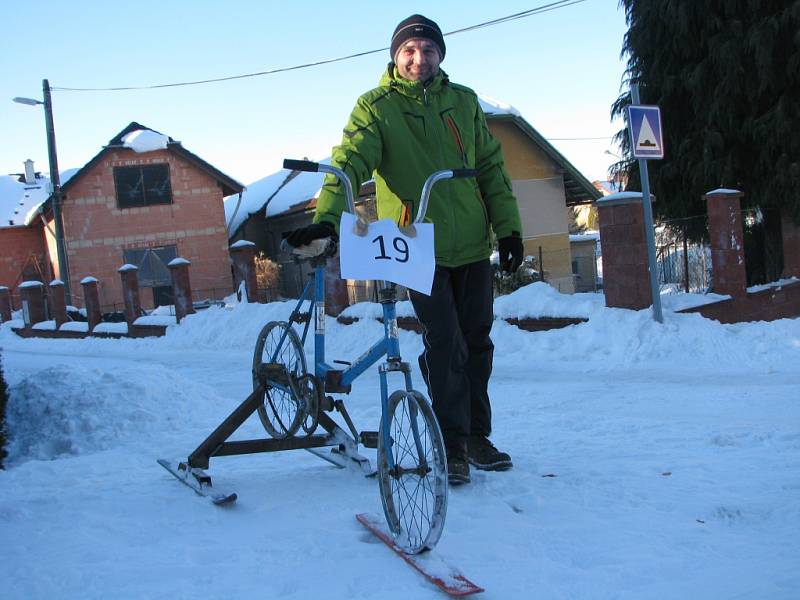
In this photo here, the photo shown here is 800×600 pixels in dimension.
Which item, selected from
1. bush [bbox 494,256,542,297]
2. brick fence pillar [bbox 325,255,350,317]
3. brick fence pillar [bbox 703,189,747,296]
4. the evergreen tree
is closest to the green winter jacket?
brick fence pillar [bbox 703,189,747,296]

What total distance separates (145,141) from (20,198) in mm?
9355

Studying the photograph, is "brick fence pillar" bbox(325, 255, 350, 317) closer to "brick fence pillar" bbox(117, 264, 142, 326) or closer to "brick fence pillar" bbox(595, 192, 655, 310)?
"brick fence pillar" bbox(595, 192, 655, 310)

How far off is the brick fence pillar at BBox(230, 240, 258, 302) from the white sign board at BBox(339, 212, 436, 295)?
1274 centimetres

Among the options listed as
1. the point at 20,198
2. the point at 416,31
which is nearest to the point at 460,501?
the point at 416,31

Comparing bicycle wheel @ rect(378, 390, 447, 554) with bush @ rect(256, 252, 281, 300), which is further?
bush @ rect(256, 252, 281, 300)

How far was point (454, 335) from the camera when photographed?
12.7 ft

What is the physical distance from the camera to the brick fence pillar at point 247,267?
15.9 metres

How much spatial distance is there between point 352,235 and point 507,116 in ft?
69.5

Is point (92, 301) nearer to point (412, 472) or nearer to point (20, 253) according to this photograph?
point (20, 253)

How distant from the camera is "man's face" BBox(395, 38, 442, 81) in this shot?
12.8 ft

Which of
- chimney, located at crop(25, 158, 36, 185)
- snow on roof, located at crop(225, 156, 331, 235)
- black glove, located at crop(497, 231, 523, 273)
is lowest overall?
black glove, located at crop(497, 231, 523, 273)

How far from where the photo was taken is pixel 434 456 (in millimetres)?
2918

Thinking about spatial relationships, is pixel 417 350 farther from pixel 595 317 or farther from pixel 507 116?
pixel 507 116

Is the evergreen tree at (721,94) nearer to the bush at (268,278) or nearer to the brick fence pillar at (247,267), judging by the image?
the brick fence pillar at (247,267)
